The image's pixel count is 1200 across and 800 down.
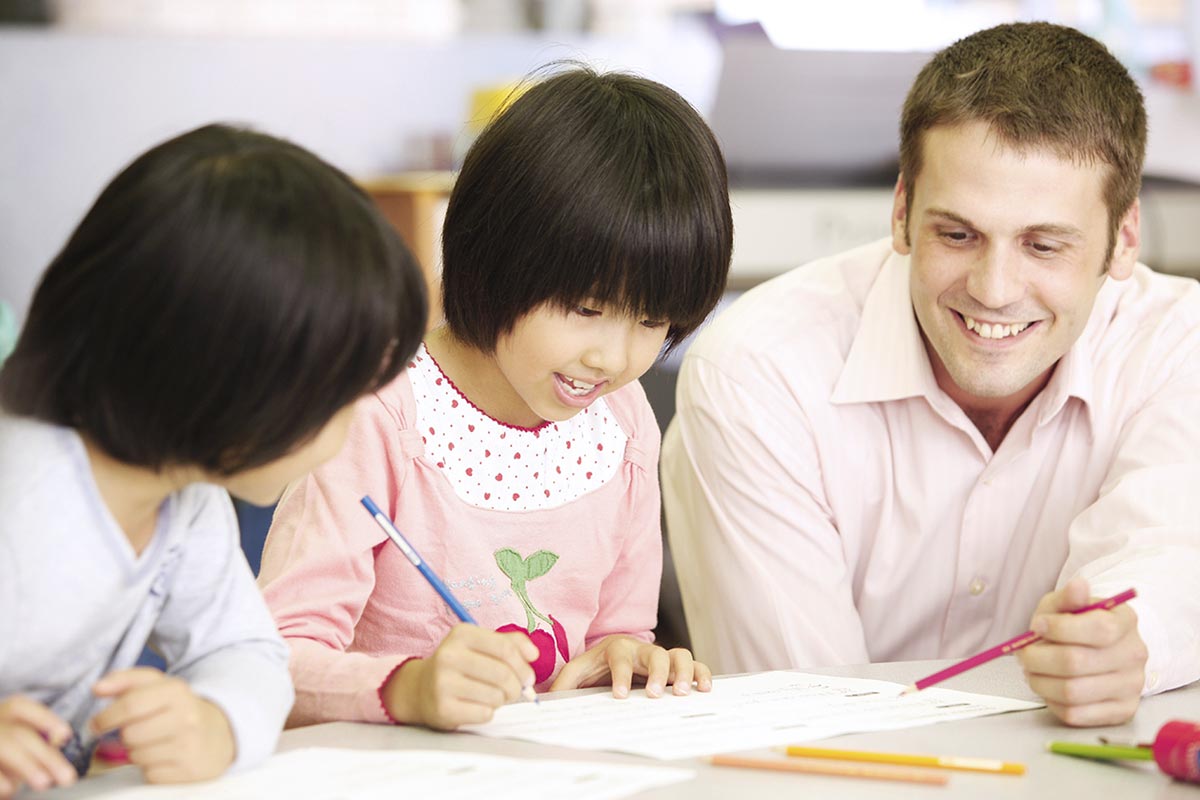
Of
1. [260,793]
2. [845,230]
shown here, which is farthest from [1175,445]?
[845,230]

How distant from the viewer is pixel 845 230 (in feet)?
9.50

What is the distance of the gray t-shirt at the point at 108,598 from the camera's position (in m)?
0.79

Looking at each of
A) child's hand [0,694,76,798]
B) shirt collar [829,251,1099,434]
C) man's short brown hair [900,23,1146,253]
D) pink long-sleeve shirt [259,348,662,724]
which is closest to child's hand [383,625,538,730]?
pink long-sleeve shirt [259,348,662,724]

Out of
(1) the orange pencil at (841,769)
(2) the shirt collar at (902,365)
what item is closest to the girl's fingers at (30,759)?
(1) the orange pencil at (841,769)

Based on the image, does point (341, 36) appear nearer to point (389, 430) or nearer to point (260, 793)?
point (389, 430)

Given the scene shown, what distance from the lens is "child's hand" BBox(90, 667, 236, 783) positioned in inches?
30.1

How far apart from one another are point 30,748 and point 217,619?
191 mm

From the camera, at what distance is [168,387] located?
0.76 metres

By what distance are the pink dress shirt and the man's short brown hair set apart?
0.16 m

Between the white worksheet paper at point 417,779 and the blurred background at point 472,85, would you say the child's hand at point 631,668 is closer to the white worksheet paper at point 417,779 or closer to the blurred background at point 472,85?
the white worksheet paper at point 417,779

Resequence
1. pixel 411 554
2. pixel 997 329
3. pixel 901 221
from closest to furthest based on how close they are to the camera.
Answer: pixel 411 554, pixel 997 329, pixel 901 221

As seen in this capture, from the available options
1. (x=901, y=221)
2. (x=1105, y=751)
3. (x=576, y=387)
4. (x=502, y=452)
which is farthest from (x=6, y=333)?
(x=1105, y=751)

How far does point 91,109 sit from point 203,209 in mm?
3119

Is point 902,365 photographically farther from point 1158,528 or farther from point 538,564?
point 538,564
